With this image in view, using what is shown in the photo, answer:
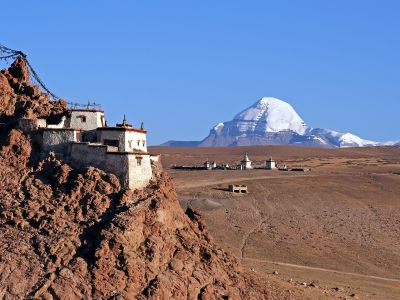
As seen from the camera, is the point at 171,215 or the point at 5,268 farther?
the point at 171,215

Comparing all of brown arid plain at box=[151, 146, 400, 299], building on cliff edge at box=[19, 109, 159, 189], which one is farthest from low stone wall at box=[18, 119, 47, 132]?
brown arid plain at box=[151, 146, 400, 299]

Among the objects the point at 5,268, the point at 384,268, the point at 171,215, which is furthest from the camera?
the point at 384,268

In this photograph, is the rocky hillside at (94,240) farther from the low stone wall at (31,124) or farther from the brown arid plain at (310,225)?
the brown arid plain at (310,225)

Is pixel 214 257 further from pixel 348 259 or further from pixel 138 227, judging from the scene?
pixel 348 259

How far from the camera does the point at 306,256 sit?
4456 centimetres

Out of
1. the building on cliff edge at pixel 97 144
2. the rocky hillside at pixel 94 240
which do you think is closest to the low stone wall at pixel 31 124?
the building on cliff edge at pixel 97 144

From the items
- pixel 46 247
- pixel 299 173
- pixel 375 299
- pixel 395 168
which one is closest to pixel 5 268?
pixel 46 247

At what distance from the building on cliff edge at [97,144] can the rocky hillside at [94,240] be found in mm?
404

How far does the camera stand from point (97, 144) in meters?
27.8

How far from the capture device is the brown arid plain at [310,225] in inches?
1558

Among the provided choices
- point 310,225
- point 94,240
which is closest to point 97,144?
point 94,240

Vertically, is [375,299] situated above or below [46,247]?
below

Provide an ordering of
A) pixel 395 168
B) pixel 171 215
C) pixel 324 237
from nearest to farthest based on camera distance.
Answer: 1. pixel 171 215
2. pixel 324 237
3. pixel 395 168

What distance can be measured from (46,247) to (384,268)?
23.9 metres
